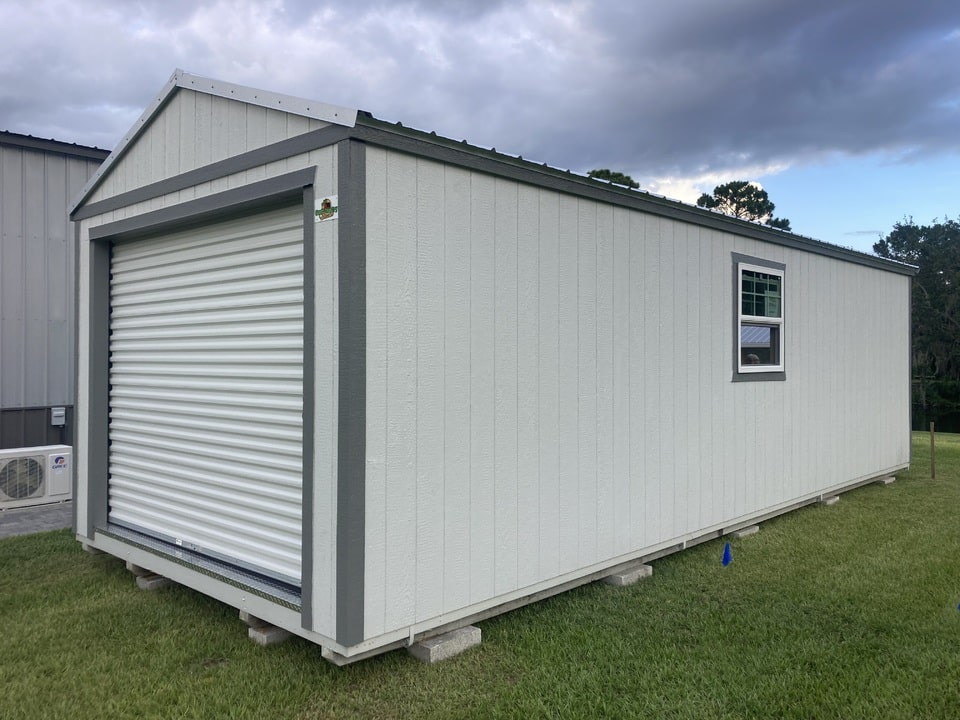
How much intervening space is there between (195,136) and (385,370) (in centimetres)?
195

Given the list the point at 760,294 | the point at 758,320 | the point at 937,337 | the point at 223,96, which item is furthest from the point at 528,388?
the point at 937,337

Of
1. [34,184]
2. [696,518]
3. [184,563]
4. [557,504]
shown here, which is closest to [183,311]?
[184,563]

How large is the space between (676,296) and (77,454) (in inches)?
172

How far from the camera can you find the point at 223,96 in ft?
12.3

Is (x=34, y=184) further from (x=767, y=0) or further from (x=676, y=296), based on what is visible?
(x=767, y=0)

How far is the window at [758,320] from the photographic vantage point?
18.4 feet

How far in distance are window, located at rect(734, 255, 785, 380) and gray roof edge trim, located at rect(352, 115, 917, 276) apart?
10.9 inches

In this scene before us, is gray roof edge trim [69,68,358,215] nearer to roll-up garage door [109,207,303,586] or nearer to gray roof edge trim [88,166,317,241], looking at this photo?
gray roof edge trim [88,166,317,241]

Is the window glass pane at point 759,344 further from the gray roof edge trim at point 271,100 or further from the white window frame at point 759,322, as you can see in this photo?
the gray roof edge trim at point 271,100

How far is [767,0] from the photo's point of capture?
6078mm

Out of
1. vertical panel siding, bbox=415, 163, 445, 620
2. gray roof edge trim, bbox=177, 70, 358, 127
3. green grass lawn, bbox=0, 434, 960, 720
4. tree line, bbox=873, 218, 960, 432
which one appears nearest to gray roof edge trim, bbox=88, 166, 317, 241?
gray roof edge trim, bbox=177, 70, 358, 127

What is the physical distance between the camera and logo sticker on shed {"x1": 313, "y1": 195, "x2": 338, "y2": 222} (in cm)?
309

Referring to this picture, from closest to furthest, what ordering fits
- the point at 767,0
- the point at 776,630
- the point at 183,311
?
the point at 776,630 → the point at 183,311 → the point at 767,0

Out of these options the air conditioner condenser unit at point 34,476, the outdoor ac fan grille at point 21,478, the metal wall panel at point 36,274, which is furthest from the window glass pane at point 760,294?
the metal wall panel at point 36,274
